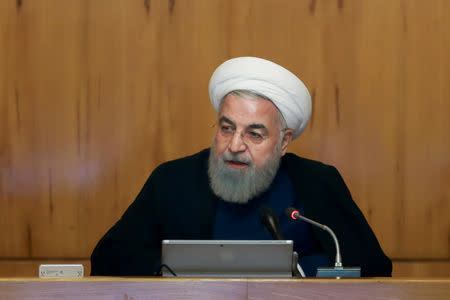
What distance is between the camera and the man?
3.12 metres

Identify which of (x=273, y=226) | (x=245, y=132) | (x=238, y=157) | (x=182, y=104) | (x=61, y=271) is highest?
(x=182, y=104)

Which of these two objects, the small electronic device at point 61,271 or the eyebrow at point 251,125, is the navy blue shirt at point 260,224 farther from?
the small electronic device at point 61,271

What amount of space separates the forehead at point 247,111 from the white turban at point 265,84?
41 millimetres

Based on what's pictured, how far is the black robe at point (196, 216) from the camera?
3020mm

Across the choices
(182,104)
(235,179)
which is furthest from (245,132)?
(182,104)

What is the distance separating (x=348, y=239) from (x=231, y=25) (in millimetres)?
1423

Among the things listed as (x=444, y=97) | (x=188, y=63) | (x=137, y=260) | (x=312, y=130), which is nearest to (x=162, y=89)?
(x=188, y=63)

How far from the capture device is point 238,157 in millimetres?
3166

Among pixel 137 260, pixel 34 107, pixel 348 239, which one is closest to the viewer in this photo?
pixel 137 260

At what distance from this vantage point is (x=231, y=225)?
318 cm

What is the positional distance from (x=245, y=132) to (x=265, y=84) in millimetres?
244

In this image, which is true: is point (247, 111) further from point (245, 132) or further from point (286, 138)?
point (286, 138)

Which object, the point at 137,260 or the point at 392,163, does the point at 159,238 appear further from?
the point at 392,163

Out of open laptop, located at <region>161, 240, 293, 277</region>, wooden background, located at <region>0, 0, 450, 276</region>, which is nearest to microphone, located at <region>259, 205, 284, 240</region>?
open laptop, located at <region>161, 240, 293, 277</region>
